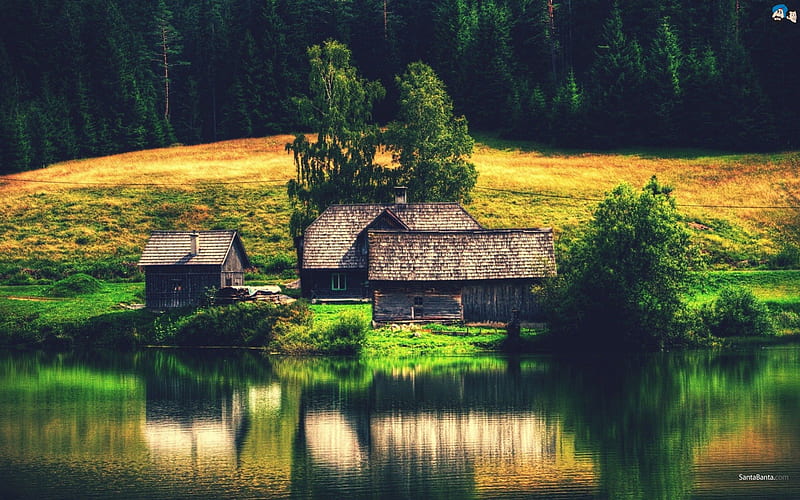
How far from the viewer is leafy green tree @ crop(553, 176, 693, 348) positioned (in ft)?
149

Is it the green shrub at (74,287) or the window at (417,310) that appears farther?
the green shrub at (74,287)

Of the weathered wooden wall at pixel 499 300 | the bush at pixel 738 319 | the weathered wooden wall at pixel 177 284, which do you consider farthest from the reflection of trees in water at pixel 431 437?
the weathered wooden wall at pixel 177 284

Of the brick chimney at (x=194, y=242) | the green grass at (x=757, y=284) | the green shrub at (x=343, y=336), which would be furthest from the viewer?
the brick chimney at (x=194, y=242)

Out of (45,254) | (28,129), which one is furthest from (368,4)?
(45,254)

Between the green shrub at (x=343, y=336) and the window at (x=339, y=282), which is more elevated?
the window at (x=339, y=282)

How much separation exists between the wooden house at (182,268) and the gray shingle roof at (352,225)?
16.8 ft

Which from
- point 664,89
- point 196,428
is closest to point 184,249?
point 196,428

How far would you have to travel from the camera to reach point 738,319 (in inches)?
1924

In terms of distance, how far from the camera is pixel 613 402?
3475cm

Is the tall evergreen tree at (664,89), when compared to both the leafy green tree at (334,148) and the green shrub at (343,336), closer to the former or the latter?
the leafy green tree at (334,148)

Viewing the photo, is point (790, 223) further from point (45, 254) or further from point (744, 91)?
point (45, 254)

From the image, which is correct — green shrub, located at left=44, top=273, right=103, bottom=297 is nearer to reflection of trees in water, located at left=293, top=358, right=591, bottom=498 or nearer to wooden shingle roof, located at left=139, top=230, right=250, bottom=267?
wooden shingle roof, located at left=139, top=230, right=250, bottom=267

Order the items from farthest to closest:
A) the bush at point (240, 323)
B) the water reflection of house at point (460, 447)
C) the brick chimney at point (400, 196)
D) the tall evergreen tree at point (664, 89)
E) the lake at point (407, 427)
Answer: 1. the tall evergreen tree at point (664, 89)
2. the brick chimney at point (400, 196)
3. the bush at point (240, 323)
4. the water reflection of house at point (460, 447)
5. the lake at point (407, 427)

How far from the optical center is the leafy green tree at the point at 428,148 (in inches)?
2702
